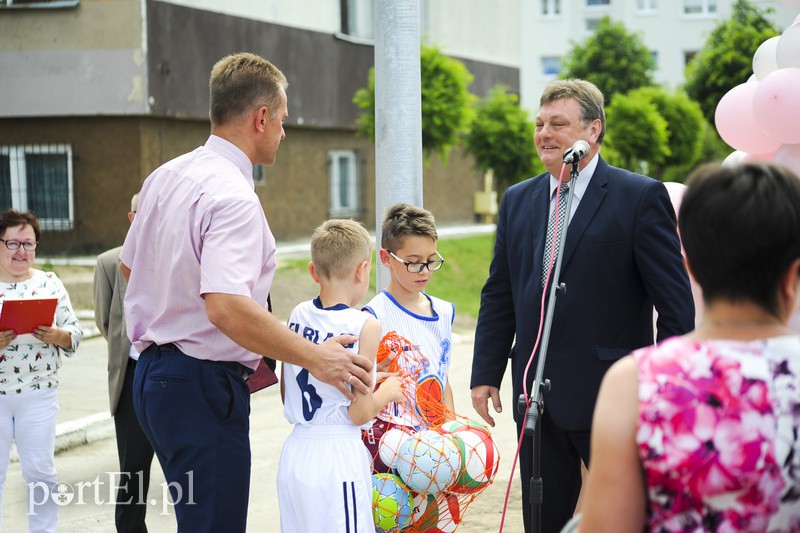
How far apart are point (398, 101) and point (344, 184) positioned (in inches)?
742

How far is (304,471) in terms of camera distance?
150 inches

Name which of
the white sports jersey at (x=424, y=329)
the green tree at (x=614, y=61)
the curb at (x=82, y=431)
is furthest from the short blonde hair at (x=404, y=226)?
the green tree at (x=614, y=61)

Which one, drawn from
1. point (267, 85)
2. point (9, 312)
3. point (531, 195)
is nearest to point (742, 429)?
point (267, 85)

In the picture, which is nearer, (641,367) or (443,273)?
(641,367)

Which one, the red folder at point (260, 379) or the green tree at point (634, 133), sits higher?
the green tree at point (634, 133)

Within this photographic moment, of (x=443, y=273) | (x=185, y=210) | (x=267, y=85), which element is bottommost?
(x=443, y=273)

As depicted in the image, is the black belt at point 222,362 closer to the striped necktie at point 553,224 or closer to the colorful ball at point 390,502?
the colorful ball at point 390,502

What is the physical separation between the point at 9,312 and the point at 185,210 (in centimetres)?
240

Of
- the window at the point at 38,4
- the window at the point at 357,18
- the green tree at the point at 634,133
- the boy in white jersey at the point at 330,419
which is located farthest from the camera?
the green tree at the point at 634,133

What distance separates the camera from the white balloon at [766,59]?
6105 mm

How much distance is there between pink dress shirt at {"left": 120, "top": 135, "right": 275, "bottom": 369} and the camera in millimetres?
3594

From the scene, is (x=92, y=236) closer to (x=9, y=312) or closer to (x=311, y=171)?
(x=311, y=171)

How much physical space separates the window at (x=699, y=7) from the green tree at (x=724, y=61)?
15.3m

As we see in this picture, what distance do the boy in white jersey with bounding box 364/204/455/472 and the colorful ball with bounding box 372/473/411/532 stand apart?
252 mm
